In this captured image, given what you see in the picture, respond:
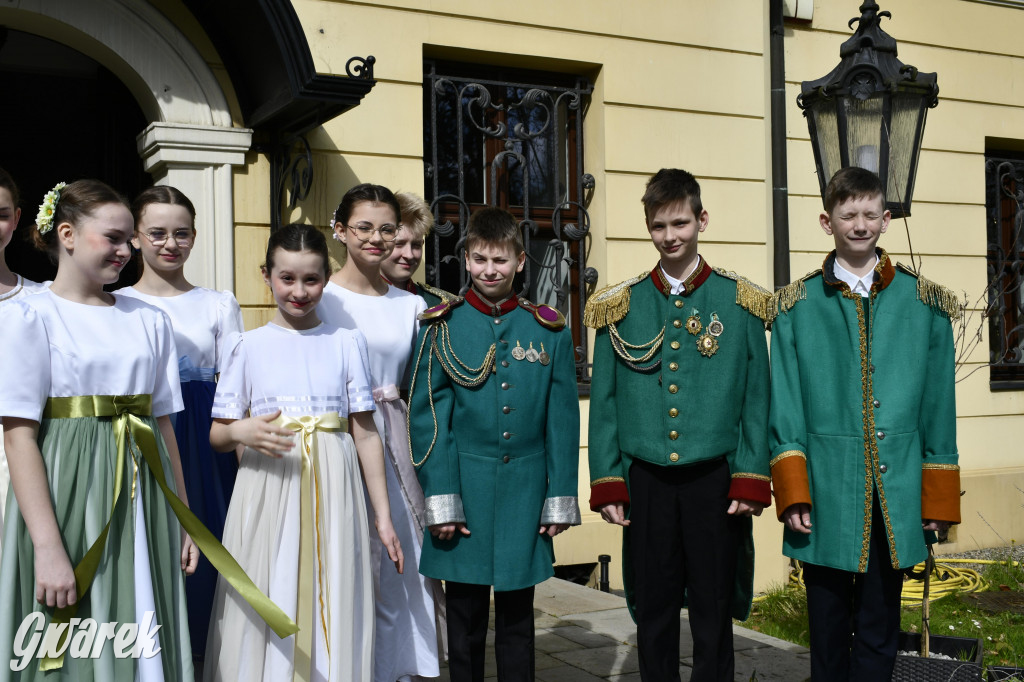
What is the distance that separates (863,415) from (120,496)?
2153mm

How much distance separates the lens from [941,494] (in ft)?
10.1

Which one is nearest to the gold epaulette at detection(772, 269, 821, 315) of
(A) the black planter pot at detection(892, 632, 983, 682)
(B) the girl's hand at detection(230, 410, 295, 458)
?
(A) the black planter pot at detection(892, 632, 983, 682)

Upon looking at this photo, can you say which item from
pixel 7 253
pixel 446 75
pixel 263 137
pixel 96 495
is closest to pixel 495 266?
pixel 96 495

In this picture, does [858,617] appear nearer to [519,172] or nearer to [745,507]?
[745,507]

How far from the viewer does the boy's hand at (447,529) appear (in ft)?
10.2

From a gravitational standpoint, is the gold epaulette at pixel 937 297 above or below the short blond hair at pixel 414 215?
below

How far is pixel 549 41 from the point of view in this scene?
598cm

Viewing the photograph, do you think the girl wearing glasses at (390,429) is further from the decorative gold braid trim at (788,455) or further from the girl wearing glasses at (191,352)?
the decorative gold braid trim at (788,455)

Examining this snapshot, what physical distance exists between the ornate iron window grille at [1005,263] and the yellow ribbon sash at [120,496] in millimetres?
6575

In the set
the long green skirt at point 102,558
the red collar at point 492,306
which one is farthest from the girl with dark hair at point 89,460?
the red collar at point 492,306

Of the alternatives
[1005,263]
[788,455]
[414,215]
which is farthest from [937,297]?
[1005,263]

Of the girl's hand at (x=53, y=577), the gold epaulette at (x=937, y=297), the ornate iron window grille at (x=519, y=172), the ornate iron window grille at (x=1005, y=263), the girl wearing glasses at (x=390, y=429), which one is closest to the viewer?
the girl's hand at (x=53, y=577)

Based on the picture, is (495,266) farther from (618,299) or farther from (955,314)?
(955,314)

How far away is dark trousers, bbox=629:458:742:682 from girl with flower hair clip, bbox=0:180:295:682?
1123 mm
